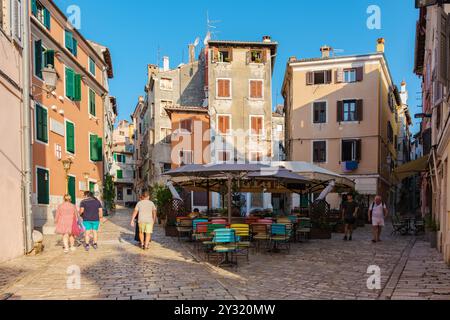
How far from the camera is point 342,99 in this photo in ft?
94.6

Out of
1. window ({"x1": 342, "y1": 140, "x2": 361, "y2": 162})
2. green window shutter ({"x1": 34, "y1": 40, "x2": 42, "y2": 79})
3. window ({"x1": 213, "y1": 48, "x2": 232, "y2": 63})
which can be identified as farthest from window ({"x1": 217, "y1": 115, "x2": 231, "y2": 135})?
green window shutter ({"x1": 34, "y1": 40, "x2": 42, "y2": 79})

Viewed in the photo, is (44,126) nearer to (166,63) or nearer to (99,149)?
(99,149)

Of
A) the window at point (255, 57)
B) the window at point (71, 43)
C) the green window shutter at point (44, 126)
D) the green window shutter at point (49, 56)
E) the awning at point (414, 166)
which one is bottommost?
the awning at point (414, 166)

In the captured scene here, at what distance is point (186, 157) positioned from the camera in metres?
32.9

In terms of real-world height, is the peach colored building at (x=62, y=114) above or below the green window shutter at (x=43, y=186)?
above

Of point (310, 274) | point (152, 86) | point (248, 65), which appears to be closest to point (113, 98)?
point (152, 86)

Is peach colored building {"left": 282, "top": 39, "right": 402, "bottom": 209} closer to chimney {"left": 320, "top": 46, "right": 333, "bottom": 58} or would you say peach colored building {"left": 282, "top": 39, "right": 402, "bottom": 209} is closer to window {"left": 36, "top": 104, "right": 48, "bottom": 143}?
chimney {"left": 320, "top": 46, "right": 333, "bottom": 58}

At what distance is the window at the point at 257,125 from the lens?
31797 mm

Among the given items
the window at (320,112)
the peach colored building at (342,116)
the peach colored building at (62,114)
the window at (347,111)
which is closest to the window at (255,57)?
the peach colored building at (342,116)

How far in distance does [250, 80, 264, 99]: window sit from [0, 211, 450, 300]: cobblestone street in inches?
853

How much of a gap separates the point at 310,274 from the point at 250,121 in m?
24.3

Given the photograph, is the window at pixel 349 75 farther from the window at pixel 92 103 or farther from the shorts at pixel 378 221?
the shorts at pixel 378 221

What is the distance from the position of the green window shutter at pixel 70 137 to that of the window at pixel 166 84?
18.3 meters

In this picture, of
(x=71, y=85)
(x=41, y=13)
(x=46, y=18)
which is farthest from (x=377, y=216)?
(x=46, y=18)
